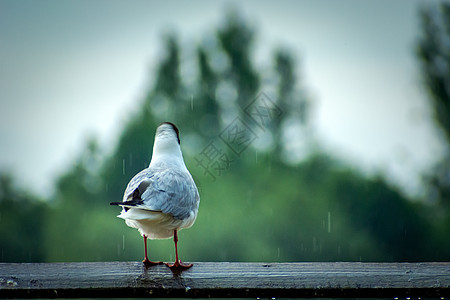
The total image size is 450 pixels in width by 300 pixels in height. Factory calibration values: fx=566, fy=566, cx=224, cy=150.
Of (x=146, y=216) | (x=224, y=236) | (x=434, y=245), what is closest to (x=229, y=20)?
(x=224, y=236)

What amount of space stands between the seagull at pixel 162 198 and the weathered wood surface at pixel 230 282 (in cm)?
52

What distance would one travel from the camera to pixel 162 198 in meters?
2.82

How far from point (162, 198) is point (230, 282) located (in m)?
0.86

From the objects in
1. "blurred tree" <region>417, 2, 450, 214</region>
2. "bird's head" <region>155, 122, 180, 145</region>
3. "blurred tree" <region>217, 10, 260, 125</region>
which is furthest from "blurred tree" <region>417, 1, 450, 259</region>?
"bird's head" <region>155, 122, 180, 145</region>

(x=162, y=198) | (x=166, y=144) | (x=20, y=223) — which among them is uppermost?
(x=166, y=144)

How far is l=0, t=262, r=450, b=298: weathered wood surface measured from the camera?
202 centimetres

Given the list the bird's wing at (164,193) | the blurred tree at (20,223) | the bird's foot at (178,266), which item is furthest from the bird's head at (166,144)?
the blurred tree at (20,223)

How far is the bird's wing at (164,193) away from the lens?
2770mm

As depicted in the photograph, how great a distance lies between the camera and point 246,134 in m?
20.6

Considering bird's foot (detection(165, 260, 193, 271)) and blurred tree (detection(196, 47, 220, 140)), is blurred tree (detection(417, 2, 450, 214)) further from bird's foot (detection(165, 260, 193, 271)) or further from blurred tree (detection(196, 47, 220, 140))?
bird's foot (detection(165, 260, 193, 271))

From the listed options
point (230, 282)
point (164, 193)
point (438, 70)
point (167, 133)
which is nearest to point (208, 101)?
point (438, 70)

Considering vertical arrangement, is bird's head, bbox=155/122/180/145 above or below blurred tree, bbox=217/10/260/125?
below

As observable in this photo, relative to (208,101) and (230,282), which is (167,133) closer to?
(230,282)

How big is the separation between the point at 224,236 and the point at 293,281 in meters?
19.8
